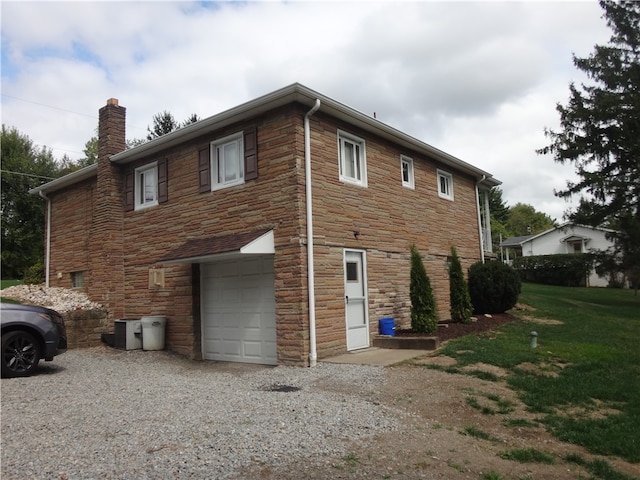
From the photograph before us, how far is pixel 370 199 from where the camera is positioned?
452 inches

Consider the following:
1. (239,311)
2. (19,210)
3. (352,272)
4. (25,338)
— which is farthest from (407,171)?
(19,210)

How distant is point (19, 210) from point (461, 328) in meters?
30.2

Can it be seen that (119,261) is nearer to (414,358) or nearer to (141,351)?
(141,351)

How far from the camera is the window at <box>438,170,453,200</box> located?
15.1 metres

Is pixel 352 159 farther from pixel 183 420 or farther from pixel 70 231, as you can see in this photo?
pixel 70 231

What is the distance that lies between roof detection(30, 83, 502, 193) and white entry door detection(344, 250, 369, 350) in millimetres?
2910

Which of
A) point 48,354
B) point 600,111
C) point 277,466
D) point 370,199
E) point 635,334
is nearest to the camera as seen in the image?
point 277,466

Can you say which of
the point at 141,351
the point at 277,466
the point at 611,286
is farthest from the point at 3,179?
the point at 611,286

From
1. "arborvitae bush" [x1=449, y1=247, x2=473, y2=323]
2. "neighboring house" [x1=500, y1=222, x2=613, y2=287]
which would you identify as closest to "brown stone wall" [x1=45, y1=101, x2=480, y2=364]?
"arborvitae bush" [x1=449, y1=247, x2=473, y2=323]

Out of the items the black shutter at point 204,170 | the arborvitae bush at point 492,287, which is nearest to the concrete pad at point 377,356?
the black shutter at point 204,170

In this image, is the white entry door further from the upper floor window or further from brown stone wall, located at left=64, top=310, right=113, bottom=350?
brown stone wall, located at left=64, top=310, right=113, bottom=350

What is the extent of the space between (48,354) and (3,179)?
28.3 m

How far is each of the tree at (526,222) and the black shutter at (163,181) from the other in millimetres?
58197

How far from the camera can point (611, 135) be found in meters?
20.5
